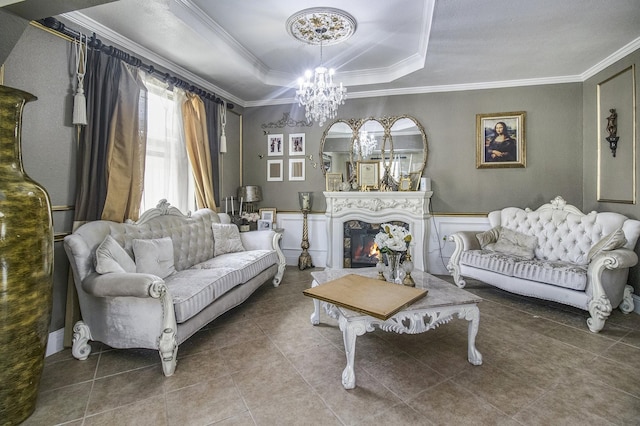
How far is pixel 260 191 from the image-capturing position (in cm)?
488

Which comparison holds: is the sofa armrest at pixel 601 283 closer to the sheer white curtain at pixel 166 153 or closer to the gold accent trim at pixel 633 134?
the gold accent trim at pixel 633 134

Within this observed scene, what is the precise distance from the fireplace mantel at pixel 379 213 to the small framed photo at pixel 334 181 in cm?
17

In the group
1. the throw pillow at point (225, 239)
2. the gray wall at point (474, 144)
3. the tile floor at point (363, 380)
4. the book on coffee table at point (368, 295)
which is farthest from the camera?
the gray wall at point (474, 144)

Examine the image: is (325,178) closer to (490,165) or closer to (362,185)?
(362,185)

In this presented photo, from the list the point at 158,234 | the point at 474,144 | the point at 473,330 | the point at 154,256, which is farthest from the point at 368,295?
the point at 474,144

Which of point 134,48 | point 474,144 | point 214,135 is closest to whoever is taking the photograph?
point 134,48

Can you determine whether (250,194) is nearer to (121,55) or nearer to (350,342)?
(121,55)

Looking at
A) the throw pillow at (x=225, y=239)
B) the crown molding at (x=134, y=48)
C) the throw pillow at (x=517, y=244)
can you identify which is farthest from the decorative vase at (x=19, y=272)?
the throw pillow at (x=517, y=244)

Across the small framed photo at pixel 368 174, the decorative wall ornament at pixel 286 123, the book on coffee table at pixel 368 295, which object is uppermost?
the decorative wall ornament at pixel 286 123

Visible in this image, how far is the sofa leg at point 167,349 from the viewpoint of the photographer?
80.7 inches

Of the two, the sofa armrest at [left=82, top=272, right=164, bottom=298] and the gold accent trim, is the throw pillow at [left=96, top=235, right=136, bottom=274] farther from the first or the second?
the gold accent trim

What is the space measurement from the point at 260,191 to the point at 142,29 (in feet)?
8.28

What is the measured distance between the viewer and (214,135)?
14.4ft

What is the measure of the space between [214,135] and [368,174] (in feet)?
7.55
